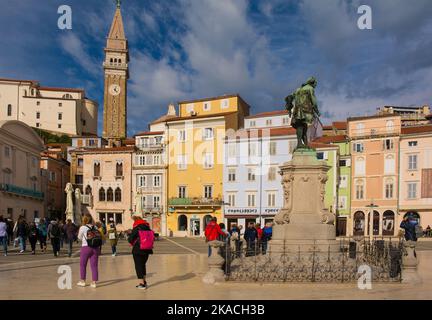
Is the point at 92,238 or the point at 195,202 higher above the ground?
the point at 92,238

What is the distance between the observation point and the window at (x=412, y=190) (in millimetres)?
55181

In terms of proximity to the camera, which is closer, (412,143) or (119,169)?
(412,143)

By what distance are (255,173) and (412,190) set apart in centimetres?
1787

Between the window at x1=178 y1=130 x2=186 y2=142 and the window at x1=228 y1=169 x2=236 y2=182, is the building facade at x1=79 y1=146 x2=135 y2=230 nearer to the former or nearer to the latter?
the window at x1=178 y1=130 x2=186 y2=142

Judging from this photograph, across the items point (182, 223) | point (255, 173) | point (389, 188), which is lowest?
point (182, 223)

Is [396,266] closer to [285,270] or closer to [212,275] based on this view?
[285,270]

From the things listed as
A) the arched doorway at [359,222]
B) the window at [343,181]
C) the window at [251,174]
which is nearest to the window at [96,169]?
the window at [251,174]

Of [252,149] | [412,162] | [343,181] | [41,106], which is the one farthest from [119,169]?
[41,106]

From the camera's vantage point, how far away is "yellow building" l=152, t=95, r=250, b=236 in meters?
60.3

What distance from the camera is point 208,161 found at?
61.0 meters

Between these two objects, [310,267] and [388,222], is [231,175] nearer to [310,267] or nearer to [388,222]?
[388,222]

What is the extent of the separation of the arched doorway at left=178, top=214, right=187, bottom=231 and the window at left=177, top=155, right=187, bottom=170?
239 inches

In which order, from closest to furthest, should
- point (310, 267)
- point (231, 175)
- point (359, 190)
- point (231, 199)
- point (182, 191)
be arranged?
point (310, 267) < point (359, 190) < point (231, 199) < point (231, 175) < point (182, 191)
